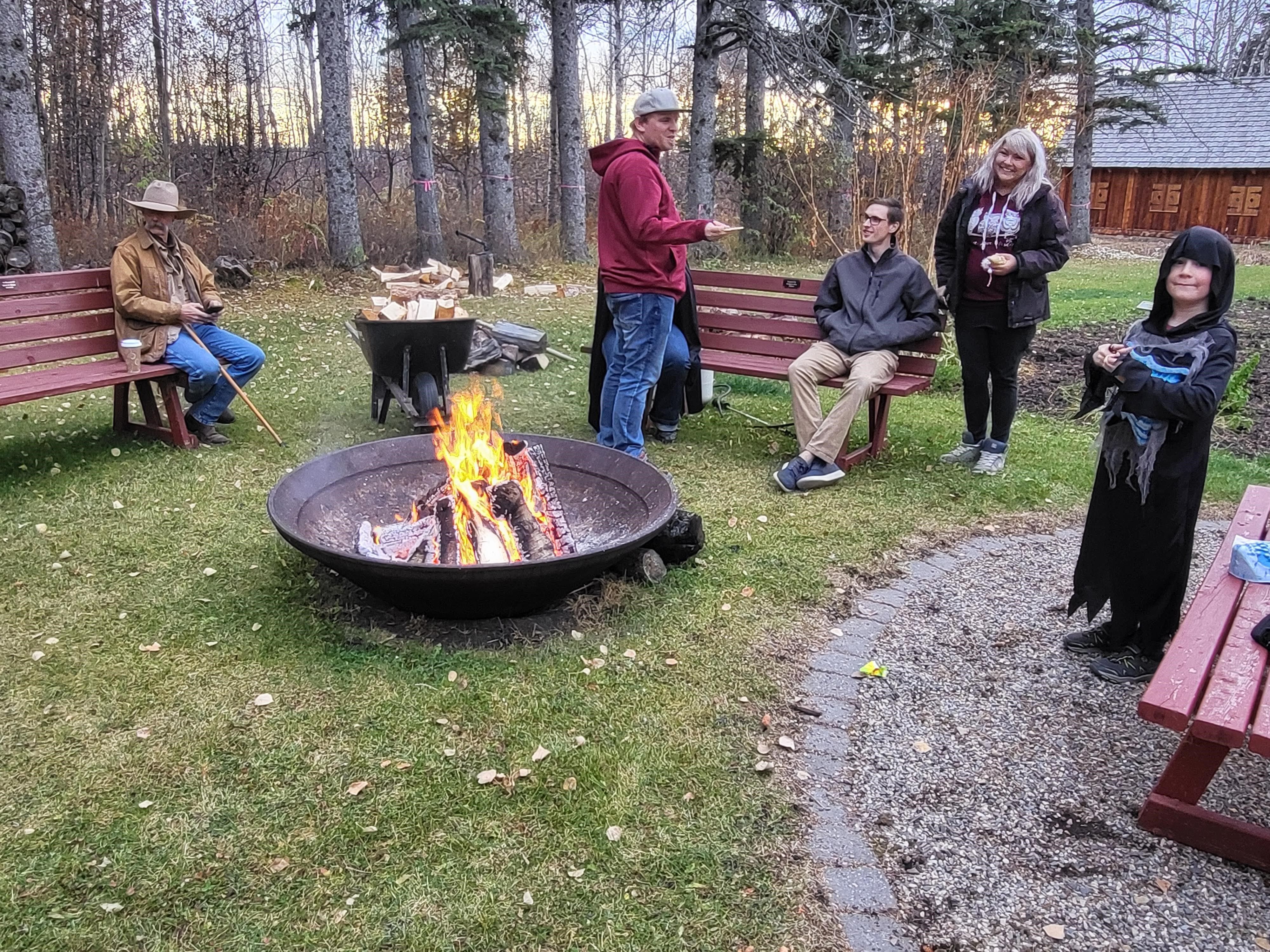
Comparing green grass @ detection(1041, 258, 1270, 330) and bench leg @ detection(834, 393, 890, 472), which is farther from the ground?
green grass @ detection(1041, 258, 1270, 330)

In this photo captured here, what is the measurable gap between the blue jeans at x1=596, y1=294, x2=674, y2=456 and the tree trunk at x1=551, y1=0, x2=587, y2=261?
927 centimetres

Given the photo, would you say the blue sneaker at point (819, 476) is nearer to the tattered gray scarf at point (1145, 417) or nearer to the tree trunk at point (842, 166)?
the tattered gray scarf at point (1145, 417)

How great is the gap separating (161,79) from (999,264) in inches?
553

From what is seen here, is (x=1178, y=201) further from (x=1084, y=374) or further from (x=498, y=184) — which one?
(x=1084, y=374)

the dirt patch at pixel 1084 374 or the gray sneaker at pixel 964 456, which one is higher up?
→ the dirt patch at pixel 1084 374

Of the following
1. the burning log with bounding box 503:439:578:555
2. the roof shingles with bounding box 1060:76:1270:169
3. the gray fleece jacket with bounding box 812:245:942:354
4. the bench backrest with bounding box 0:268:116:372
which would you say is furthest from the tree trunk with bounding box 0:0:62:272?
the roof shingles with bounding box 1060:76:1270:169

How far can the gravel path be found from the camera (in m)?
2.18

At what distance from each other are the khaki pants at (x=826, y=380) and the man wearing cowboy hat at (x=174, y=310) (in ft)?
11.3

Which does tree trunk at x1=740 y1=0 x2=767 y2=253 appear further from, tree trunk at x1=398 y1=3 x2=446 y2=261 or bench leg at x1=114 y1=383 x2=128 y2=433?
bench leg at x1=114 y1=383 x2=128 y2=433

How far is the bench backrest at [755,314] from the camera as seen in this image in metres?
5.91

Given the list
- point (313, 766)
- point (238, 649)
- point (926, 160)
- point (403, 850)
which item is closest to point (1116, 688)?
point (403, 850)

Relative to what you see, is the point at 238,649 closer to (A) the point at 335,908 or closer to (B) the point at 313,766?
(B) the point at 313,766

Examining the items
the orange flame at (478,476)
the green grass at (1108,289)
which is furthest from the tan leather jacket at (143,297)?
the green grass at (1108,289)

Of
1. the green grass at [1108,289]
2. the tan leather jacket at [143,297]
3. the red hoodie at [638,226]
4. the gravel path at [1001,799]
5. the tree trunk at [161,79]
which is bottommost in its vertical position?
the gravel path at [1001,799]
